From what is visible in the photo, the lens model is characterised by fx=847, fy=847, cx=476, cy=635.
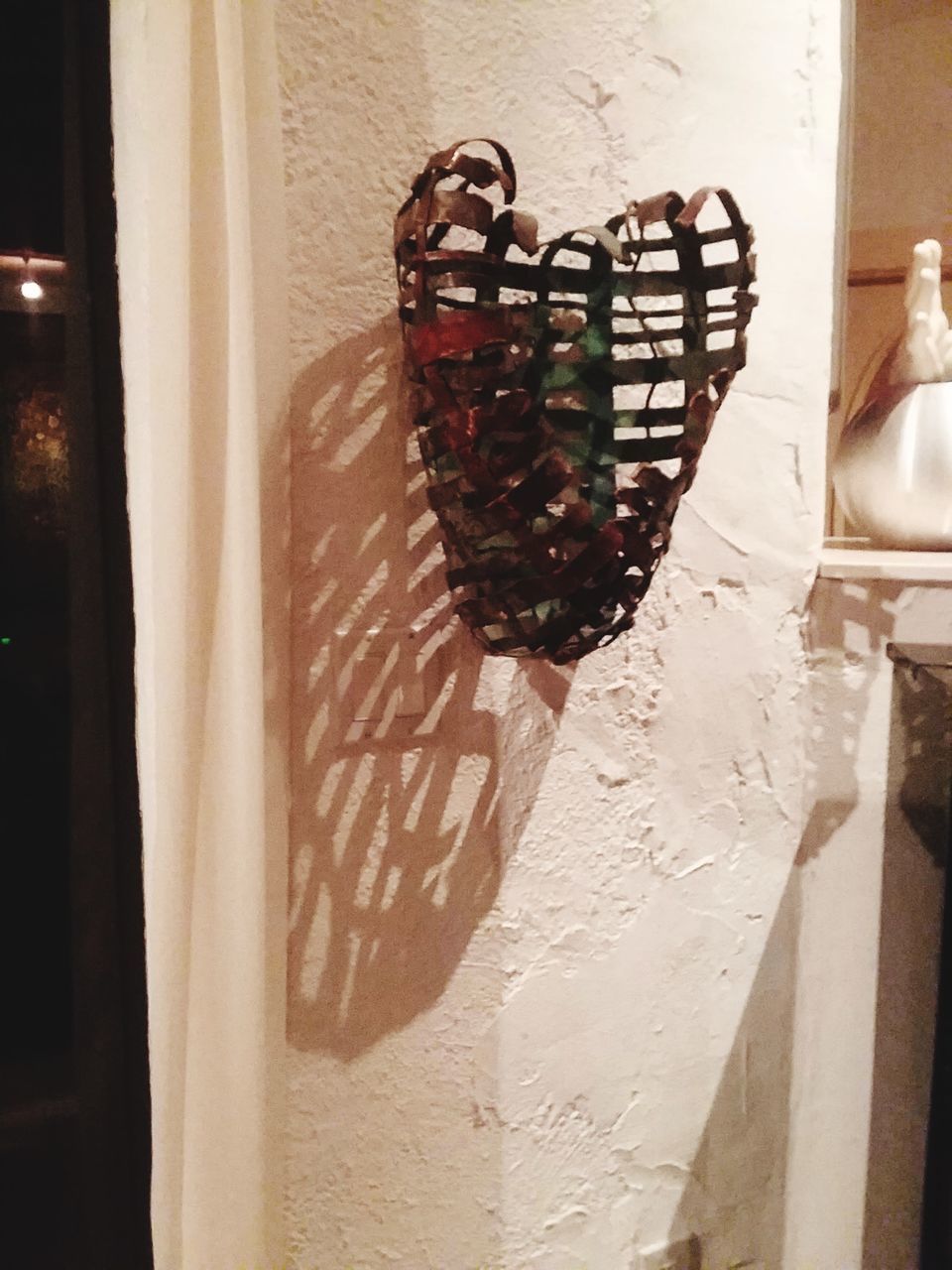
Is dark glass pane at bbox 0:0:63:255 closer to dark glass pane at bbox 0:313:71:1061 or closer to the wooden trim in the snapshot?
dark glass pane at bbox 0:313:71:1061

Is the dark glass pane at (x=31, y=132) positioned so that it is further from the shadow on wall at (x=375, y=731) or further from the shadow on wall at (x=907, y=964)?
the shadow on wall at (x=907, y=964)

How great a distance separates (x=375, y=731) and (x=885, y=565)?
606 millimetres

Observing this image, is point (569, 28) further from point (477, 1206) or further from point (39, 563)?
point (477, 1206)

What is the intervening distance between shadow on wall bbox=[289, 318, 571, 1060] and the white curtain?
0.08 meters

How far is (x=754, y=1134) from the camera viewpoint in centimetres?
109

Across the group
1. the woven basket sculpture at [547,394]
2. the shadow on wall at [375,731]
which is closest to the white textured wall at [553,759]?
the shadow on wall at [375,731]

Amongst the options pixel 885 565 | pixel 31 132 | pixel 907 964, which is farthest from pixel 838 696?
pixel 31 132

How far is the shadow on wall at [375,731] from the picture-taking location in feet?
2.60

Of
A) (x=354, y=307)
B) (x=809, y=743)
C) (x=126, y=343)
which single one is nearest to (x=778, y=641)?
(x=809, y=743)

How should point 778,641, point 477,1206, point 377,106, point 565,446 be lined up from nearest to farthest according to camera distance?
1. point 565,446
2. point 377,106
3. point 477,1206
4. point 778,641

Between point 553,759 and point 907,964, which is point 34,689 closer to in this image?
point 553,759

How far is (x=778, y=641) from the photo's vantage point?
1.05 meters

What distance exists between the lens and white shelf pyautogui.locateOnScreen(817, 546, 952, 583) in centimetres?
92

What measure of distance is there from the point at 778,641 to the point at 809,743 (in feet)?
0.47
